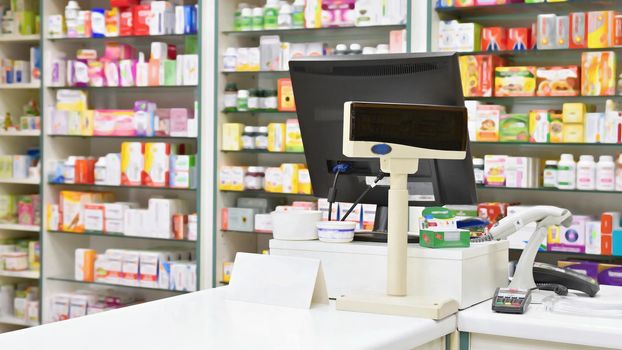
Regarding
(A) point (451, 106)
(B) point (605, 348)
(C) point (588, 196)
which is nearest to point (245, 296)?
(A) point (451, 106)

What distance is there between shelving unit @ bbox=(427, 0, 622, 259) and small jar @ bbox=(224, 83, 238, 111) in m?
1.30

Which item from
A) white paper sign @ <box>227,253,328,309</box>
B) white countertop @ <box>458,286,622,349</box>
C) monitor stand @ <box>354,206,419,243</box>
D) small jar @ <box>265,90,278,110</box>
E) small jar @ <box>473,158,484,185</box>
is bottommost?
white countertop @ <box>458,286,622,349</box>

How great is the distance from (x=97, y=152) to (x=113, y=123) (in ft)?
A: 2.07

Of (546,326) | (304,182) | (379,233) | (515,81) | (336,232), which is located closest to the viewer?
(546,326)

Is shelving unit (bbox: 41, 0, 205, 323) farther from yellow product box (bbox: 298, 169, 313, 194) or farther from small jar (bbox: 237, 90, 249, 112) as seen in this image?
yellow product box (bbox: 298, 169, 313, 194)

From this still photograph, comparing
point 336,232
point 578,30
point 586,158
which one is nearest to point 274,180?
point 586,158

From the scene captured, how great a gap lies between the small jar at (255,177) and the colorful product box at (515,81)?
1.52m

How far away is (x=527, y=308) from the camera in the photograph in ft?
7.86

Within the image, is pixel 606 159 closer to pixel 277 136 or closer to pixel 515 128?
pixel 515 128

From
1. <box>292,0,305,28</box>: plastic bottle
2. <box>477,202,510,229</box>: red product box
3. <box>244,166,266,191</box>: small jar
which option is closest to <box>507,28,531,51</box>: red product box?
<box>477,202,510,229</box>: red product box

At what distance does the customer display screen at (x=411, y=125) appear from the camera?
2254 millimetres

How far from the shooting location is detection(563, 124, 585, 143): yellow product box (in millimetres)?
4410

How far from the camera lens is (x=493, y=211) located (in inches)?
179

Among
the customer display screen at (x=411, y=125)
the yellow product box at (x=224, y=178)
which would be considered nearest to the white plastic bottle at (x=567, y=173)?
the yellow product box at (x=224, y=178)
